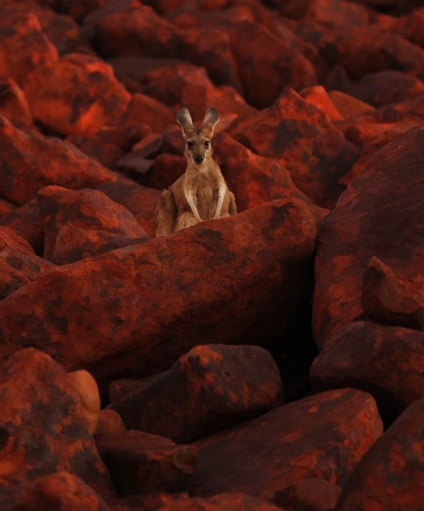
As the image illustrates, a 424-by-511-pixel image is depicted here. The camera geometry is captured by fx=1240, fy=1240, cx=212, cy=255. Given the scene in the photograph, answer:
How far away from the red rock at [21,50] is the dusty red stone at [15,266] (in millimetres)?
9852

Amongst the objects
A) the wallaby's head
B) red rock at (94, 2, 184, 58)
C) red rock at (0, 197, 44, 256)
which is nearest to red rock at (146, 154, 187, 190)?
the wallaby's head

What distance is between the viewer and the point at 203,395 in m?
6.00

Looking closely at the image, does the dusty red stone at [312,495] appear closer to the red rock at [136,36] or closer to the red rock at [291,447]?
the red rock at [291,447]

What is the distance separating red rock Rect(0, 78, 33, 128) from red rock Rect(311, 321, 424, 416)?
1109 cm

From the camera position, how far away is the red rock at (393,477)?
5020 mm

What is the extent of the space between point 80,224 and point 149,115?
727 cm

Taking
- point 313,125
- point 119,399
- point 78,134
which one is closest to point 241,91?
Result: point 78,134

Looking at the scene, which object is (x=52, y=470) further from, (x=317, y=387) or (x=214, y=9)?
(x=214, y=9)

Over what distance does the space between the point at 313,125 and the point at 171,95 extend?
18.0 feet

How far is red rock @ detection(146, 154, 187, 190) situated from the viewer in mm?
13336

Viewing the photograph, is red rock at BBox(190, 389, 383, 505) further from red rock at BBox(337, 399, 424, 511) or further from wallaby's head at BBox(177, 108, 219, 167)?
wallaby's head at BBox(177, 108, 219, 167)

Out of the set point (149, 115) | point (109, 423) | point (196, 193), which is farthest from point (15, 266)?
point (149, 115)

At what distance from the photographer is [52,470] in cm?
527

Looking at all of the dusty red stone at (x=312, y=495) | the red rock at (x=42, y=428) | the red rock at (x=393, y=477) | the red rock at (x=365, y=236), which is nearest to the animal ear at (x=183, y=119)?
the red rock at (x=365, y=236)
